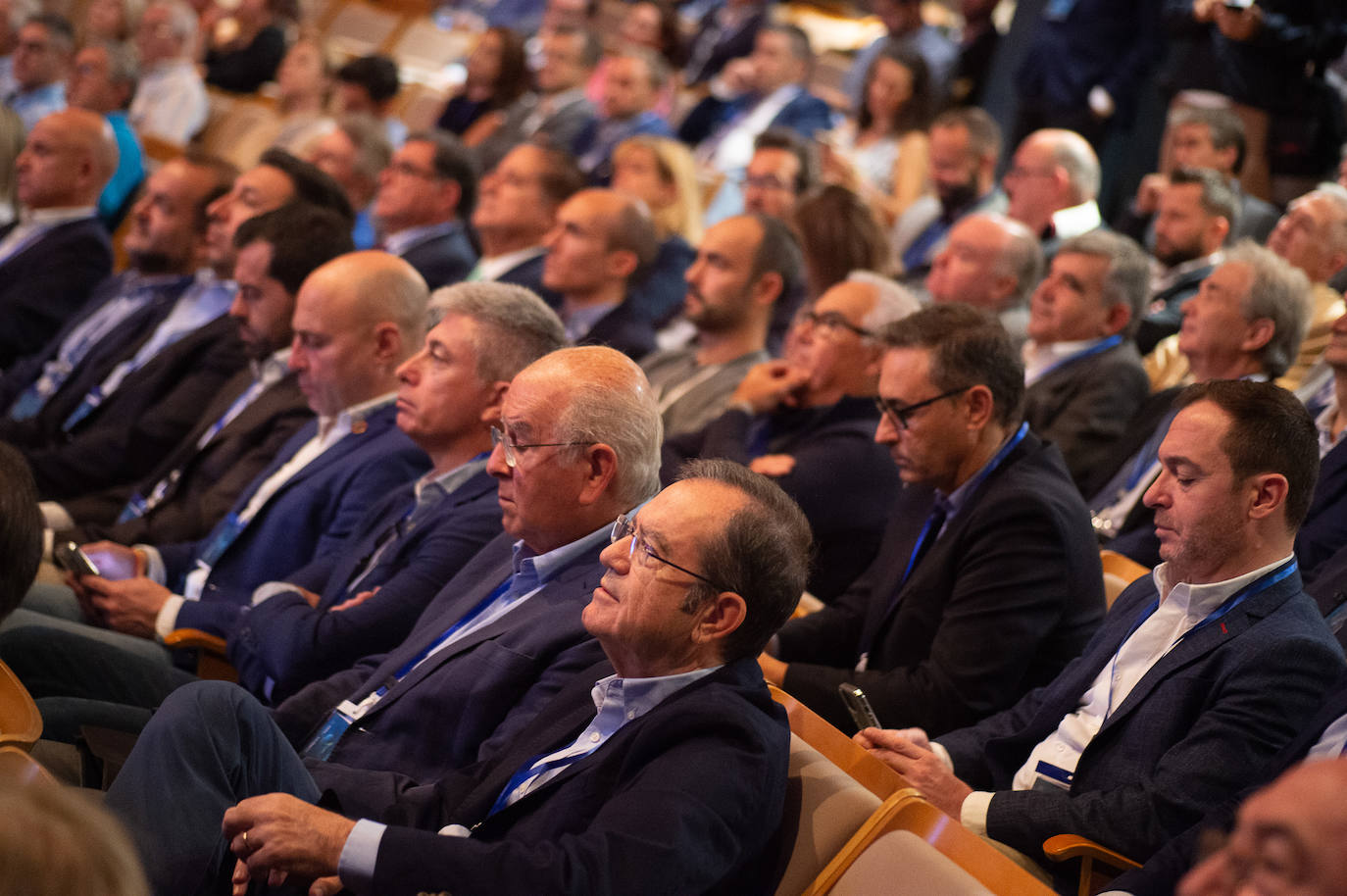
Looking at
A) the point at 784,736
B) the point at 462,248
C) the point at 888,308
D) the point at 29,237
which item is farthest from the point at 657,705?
the point at 29,237

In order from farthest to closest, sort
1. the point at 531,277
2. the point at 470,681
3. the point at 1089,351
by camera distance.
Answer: the point at 531,277 → the point at 1089,351 → the point at 470,681

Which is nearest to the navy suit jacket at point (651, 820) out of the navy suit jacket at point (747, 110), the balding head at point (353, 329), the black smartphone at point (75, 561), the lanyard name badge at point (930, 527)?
the lanyard name badge at point (930, 527)

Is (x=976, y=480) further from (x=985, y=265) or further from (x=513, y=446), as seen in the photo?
(x=985, y=265)

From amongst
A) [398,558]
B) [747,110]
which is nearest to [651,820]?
[398,558]

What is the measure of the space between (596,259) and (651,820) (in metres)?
3.21

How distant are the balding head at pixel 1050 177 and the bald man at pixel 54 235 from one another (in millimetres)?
3656

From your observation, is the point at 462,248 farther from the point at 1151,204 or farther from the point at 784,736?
the point at 784,736

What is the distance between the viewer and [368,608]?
2.78 m

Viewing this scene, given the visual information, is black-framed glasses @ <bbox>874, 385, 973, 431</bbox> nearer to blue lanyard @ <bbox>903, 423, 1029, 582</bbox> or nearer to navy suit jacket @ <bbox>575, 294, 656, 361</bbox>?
blue lanyard @ <bbox>903, 423, 1029, 582</bbox>

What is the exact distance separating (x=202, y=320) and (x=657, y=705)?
3214 millimetres

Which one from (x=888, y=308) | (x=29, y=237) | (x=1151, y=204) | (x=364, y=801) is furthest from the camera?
(x=1151, y=204)

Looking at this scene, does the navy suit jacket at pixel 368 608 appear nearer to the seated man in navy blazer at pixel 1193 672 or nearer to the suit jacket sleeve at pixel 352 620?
the suit jacket sleeve at pixel 352 620

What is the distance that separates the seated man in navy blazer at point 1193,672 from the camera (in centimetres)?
210

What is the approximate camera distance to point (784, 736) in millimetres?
1926
